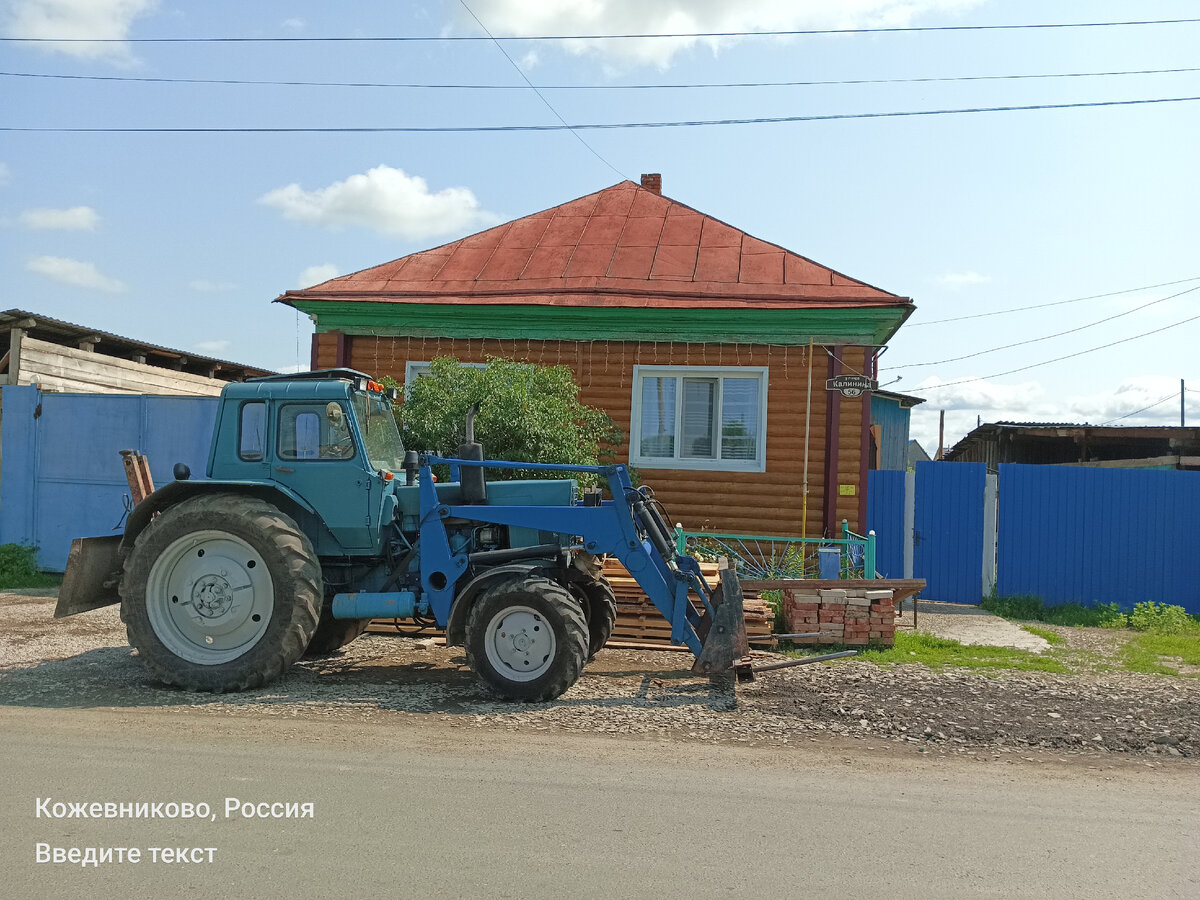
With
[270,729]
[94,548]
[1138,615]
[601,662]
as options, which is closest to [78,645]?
[94,548]

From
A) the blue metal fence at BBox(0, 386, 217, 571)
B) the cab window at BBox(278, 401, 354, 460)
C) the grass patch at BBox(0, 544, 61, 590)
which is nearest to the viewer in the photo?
the cab window at BBox(278, 401, 354, 460)

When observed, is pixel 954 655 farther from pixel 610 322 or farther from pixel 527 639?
pixel 610 322

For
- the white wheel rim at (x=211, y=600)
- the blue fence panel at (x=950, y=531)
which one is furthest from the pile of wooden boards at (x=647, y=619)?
the blue fence panel at (x=950, y=531)

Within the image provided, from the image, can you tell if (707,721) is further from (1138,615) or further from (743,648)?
(1138,615)

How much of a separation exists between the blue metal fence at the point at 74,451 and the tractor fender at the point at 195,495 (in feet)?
17.4

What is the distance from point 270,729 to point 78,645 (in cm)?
363

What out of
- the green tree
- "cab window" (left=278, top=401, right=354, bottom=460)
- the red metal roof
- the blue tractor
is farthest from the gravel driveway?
the red metal roof

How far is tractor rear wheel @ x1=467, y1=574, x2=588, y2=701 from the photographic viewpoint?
662 cm

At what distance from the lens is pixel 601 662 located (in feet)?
26.8

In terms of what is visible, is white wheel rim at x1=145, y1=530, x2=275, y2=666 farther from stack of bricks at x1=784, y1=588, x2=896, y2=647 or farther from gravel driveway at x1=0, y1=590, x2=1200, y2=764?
stack of bricks at x1=784, y1=588, x2=896, y2=647

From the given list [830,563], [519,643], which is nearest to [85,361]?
[519,643]

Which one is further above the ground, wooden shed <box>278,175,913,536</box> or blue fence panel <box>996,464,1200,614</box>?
wooden shed <box>278,175,913,536</box>

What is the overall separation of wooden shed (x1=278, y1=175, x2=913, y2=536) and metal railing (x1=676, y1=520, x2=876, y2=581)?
0.30 meters

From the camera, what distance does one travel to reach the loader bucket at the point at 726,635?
6.94 metres
